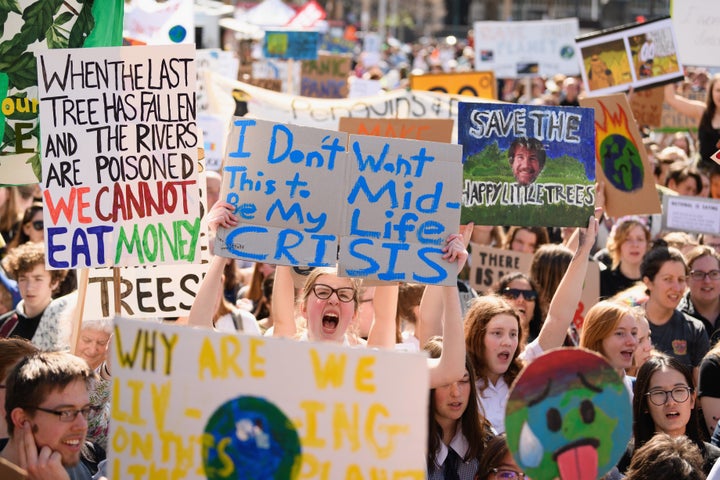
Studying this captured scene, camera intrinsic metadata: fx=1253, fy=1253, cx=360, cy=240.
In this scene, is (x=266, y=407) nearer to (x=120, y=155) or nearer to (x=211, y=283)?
(x=211, y=283)

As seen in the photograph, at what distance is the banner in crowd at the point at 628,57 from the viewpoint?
10992 millimetres

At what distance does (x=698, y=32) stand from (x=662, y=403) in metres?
6.37

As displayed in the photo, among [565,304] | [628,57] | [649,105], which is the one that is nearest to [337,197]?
[565,304]

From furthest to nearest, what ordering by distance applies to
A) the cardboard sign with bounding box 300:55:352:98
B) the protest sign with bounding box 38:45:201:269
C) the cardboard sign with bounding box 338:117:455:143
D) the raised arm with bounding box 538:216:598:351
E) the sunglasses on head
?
the cardboard sign with bounding box 300:55:352:98
the cardboard sign with bounding box 338:117:455:143
the sunglasses on head
the raised arm with bounding box 538:216:598:351
the protest sign with bounding box 38:45:201:269

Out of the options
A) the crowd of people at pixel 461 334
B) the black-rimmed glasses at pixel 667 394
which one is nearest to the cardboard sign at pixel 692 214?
the crowd of people at pixel 461 334

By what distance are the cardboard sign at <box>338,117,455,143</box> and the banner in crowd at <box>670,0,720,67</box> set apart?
3433 mm

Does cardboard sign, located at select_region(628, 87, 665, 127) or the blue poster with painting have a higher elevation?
cardboard sign, located at select_region(628, 87, 665, 127)

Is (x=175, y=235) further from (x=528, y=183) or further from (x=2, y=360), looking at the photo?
(x=528, y=183)

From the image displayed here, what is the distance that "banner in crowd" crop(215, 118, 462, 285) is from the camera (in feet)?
15.0

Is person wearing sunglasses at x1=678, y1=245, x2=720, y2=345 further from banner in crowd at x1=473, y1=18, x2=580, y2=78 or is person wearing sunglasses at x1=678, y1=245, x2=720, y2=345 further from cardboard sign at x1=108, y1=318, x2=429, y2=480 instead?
banner in crowd at x1=473, y1=18, x2=580, y2=78

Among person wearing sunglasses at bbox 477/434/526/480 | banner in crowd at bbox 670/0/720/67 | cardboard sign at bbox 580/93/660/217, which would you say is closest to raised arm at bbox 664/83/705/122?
banner in crowd at bbox 670/0/720/67

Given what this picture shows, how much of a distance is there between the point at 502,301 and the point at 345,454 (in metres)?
2.10

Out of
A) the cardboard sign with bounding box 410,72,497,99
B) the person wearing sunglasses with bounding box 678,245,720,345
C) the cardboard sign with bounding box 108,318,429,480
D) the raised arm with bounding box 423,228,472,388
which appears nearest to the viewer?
the cardboard sign with bounding box 108,318,429,480

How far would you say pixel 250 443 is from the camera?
3266 millimetres
